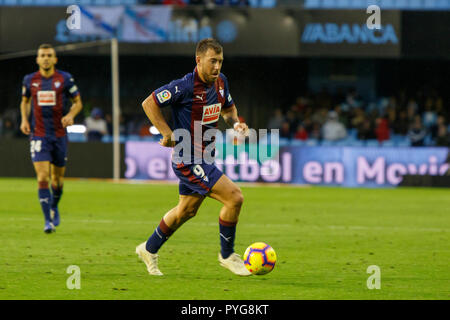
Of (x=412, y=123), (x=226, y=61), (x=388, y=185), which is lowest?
(x=388, y=185)

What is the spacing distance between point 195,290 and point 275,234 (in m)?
4.23

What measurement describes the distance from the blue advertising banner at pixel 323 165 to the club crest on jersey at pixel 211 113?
12.5m

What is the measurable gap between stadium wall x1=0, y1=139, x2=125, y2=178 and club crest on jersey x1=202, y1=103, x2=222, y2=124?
45.3 ft

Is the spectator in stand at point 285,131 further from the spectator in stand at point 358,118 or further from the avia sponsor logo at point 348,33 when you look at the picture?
the avia sponsor logo at point 348,33

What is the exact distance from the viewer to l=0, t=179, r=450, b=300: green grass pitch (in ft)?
21.8

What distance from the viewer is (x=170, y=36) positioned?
22578mm

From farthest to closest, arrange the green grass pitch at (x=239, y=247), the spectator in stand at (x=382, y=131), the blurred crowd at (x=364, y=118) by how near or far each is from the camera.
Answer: the spectator in stand at (x=382, y=131), the blurred crowd at (x=364, y=118), the green grass pitch at (x=239, y=247)

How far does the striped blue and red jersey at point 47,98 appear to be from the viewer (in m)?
10.9

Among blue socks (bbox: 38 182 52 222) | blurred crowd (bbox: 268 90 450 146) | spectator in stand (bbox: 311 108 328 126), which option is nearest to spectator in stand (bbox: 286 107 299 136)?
blurred crowd (bbox: 268 90 450 146)

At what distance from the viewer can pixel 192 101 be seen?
731 cm

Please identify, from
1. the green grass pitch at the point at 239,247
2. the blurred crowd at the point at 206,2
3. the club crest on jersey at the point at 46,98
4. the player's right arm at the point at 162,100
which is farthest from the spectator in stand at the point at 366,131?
the player's right arm at the point at 162,100

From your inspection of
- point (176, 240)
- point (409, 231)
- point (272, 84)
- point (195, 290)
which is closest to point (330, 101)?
point (272, 84)

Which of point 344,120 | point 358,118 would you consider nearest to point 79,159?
point 344,120
